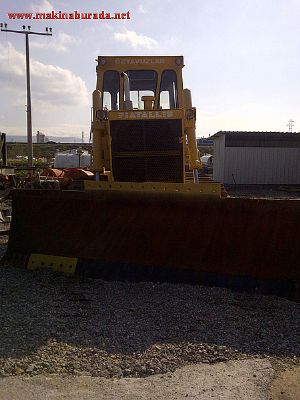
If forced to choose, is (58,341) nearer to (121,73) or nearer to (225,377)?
(225,377)

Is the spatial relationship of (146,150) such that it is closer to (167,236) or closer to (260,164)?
(167,236)

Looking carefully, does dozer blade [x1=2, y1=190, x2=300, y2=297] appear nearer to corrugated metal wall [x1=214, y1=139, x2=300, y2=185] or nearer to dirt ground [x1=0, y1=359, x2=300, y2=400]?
dirt ground [x1=0, y1=359, x2=300, y2=400]

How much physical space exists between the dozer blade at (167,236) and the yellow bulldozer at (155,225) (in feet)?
0.04

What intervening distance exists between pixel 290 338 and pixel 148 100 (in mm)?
4424

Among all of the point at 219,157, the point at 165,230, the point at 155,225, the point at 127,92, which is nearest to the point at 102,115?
the point at 127,92

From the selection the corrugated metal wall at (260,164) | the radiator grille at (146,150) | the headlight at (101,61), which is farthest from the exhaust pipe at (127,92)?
the corrugated metal wall at (260,164)

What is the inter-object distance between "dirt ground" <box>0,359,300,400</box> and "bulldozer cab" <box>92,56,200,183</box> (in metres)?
3.42

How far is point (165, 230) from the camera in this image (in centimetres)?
550

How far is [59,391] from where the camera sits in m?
3.13

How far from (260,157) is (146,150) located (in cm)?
1974

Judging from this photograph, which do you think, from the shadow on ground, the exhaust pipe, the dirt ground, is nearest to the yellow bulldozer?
the shadow on ground

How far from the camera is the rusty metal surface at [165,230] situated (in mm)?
5172

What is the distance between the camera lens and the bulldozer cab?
627 cm

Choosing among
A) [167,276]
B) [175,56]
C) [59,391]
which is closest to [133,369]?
[59,391]
